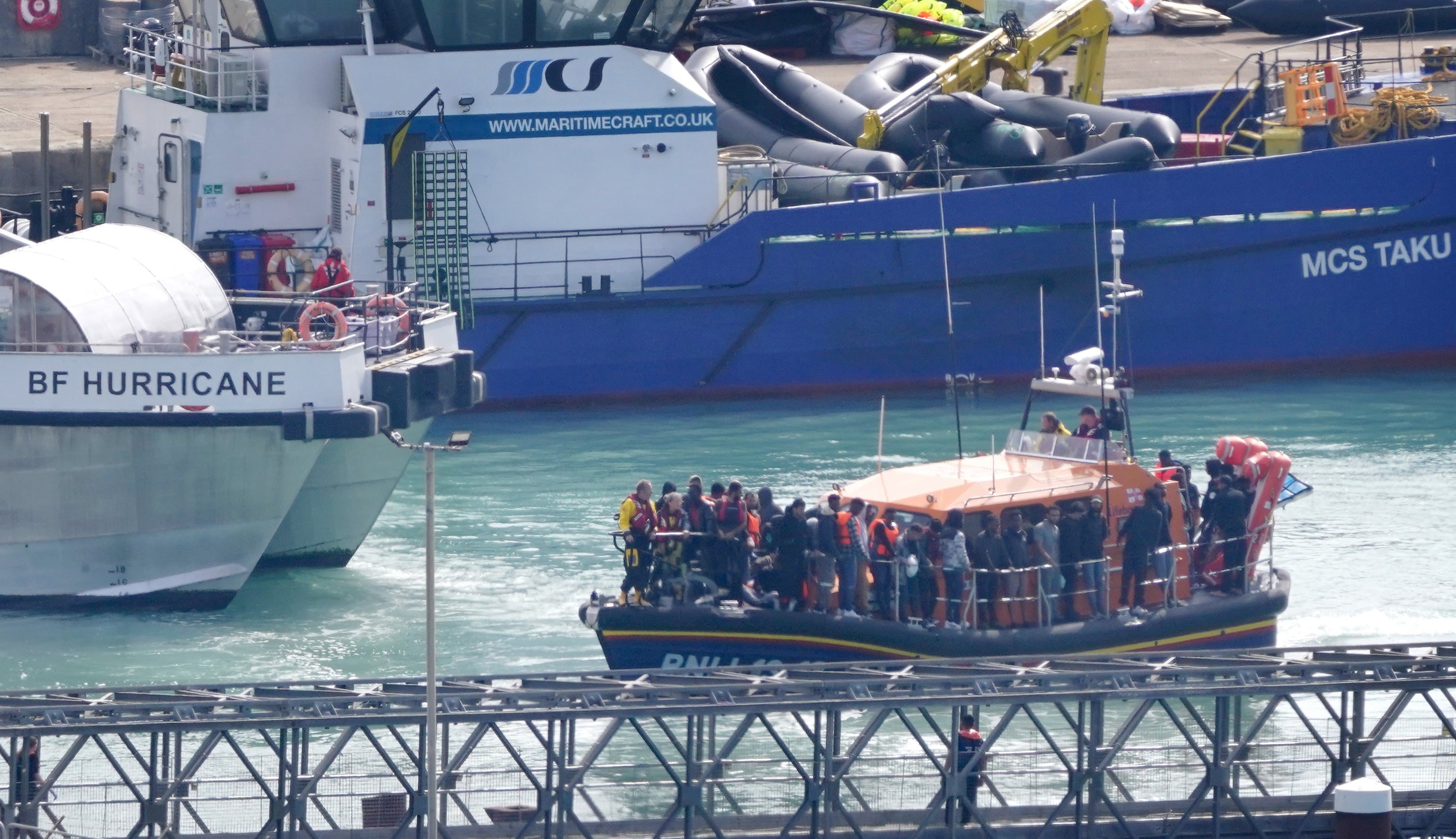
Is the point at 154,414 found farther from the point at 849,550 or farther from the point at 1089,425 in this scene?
the point at 1089,425

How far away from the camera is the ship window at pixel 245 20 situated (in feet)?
70.4

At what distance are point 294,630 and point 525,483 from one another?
4.63 meters

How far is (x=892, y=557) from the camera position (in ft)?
43.7

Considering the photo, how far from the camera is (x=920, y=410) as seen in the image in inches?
902

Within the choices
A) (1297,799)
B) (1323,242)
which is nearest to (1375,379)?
(1323,242)

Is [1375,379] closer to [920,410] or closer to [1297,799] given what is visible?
[920,410]

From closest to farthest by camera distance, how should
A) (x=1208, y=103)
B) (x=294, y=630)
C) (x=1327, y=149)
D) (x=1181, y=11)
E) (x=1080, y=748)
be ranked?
(x=1080, y=748)
(x=294, y=630)
(x=1327, y=149)
(x=1208, y=103)
(x=1181, y=11)

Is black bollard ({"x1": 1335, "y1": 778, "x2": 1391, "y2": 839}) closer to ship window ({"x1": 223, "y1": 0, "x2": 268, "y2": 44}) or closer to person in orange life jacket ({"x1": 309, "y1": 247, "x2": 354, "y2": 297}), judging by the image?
person in orange life jacket ({"x1": 309, "y1": 247, "x2": 354, "y2": 297})

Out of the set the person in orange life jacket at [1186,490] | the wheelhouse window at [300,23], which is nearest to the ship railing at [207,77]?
the wheelhouse window at [300,23]

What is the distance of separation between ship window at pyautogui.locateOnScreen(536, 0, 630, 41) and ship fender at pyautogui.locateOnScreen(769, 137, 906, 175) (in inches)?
129

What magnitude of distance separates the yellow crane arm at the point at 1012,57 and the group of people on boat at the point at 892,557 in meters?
11.5

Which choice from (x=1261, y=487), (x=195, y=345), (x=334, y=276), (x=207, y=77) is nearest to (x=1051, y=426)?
(x=1261, y=487)

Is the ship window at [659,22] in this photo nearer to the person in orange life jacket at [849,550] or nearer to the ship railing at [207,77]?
the ship railing at [207,77]

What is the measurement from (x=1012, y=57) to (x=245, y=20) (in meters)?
9.18
